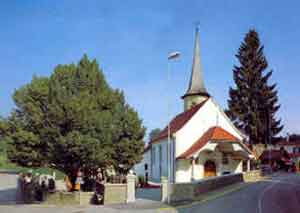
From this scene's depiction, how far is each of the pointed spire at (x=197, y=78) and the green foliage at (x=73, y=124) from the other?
21.2 meters

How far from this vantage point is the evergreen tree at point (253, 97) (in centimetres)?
4903

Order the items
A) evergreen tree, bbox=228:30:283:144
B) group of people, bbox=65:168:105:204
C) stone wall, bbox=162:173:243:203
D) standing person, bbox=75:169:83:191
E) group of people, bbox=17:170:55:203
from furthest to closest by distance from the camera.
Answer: evergreen tree, bbox=228:30:283:144
standing person, bbox=75:169:83:191
group of people, bbox=17:170:55:203
group of people, bbox=65:168:105:204
stone wall, bbox=162:173:243:203

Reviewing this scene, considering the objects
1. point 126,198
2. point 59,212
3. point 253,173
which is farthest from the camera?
point 253,173

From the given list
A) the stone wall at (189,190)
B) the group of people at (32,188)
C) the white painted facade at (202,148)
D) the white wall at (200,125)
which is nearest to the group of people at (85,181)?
the group of people at (32,188)

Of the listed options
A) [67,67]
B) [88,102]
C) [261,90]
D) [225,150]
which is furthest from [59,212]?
[261,90]

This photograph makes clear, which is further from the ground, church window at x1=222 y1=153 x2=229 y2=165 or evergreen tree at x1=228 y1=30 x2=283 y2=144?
evergreen tree at x1=228 y1=30 x2=283 y2=144

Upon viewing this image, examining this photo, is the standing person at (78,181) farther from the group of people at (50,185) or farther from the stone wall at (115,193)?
the stone wall at (115,193)

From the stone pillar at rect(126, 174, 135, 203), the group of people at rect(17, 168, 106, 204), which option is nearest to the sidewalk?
the stone pillar at rect(126, 174, 135, 203)

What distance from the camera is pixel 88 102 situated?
20.3 m

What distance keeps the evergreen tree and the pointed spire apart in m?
9.94

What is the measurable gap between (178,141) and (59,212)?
19.4m

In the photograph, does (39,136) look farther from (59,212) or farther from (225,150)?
(225,150)

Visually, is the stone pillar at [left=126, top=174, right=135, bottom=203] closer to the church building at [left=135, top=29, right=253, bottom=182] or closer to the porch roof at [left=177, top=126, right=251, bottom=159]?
the church building at [left=135, top=29, right=253, bottom=182]

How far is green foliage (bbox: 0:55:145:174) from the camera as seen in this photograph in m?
19.6
